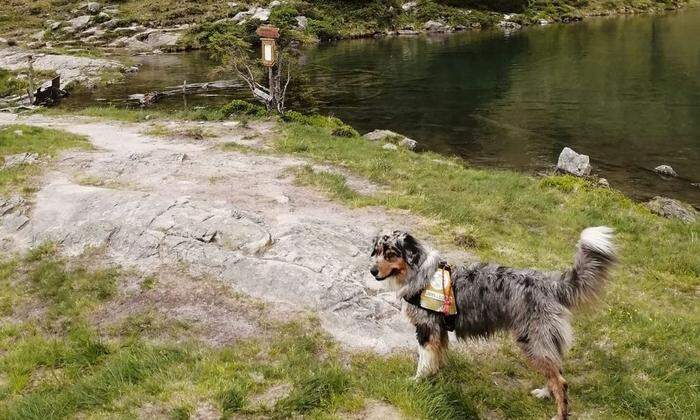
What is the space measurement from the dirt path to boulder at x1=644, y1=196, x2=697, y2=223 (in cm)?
1197

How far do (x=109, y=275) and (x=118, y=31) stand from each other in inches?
3957

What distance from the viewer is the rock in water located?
94.6 ft

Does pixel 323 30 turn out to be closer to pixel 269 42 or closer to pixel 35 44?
pixel 35 44

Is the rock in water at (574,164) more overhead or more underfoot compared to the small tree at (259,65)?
more underfoot

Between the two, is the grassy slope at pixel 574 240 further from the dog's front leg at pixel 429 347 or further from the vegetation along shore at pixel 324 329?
the dog's front leg at pixel 429 347

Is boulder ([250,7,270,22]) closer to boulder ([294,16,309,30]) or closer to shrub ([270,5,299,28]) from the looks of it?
shrub ([270,5,299,28])

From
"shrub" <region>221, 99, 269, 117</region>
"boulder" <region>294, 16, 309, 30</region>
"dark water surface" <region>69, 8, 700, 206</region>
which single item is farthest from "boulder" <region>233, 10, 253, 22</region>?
"shrub" <region>221, 99, 269, 117</region>

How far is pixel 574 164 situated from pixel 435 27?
285 feet

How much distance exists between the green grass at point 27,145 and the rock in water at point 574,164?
25.0m

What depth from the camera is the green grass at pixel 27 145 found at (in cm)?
2077

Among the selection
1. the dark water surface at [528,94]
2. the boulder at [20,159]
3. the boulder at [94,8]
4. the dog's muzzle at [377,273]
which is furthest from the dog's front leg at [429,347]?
the boulder at [94,8]

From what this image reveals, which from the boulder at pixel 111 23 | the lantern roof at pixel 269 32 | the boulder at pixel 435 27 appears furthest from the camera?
the boulder at pixel 435 27

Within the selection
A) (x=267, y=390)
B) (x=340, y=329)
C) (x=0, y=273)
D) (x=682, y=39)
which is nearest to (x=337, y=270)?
(x=340, y=329)

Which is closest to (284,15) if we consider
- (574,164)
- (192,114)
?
(192,114)
